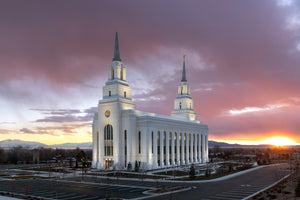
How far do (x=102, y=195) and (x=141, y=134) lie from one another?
112ft

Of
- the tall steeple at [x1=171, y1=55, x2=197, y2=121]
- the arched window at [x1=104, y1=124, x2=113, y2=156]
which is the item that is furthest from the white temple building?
the tall steeple at [x1=171, y1=55, x2=197, y2=121]

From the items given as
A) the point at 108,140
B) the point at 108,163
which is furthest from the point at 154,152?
the point at 108,140

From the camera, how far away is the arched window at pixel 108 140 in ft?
223

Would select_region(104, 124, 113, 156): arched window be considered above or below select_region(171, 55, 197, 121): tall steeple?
below

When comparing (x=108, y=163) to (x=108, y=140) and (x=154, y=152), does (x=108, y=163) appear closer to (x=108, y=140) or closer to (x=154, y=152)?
(x=108, y=140)

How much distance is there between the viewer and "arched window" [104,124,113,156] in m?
68.0

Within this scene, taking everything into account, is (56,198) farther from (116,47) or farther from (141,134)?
(116,47)

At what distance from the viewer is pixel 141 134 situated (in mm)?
67562

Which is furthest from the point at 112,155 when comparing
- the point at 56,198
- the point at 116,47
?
the point at 56,198

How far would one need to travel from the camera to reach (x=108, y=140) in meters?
68.5

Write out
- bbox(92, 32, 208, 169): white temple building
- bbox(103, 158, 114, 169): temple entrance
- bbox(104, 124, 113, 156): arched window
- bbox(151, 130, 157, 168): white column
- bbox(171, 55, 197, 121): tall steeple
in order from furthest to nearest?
1. bbox(171, 55, 197, 121): tall steeple
2. bbox(151, 130, 157, 168): white column
3. bbox(104, 124, 113, 156): arched window
4. bbox(103, 158, 114, 169): temple entrance
5. bbox(92, 32, 208, 169): white temple building

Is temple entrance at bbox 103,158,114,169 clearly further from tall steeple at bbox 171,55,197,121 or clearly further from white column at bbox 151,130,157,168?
tall steeple at bbox 171,55,197,121

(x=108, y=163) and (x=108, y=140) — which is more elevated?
(x=108, y=140)

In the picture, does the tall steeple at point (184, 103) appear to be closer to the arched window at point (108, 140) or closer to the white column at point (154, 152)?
the white column at point (154, 152)
